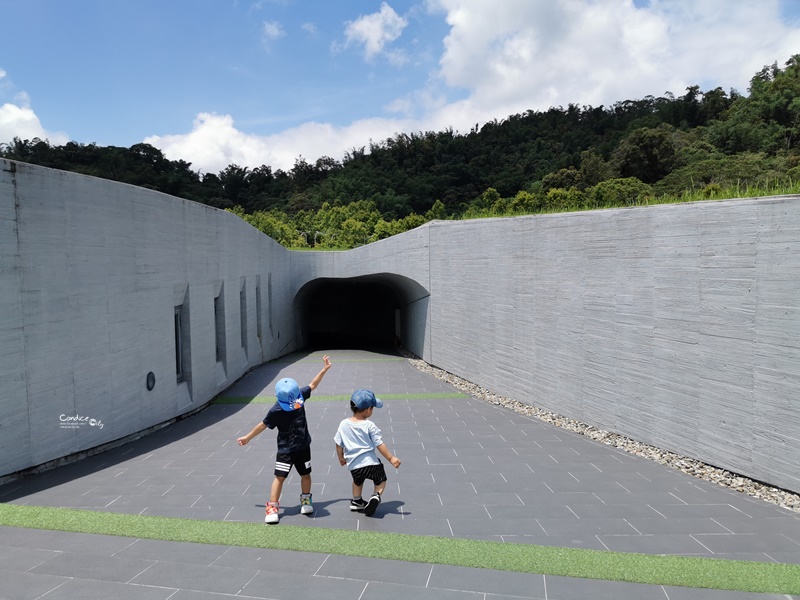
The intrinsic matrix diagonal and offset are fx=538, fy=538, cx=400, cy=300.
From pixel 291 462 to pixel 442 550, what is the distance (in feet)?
5.39

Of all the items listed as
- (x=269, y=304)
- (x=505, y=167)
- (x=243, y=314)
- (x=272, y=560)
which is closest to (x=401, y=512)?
(x=272, y=560)

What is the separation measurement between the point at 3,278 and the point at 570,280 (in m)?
8.16

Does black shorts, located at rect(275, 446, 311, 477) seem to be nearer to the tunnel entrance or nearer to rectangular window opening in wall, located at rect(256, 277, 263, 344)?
rectangular window opening in wall, located at rect(256, 277, 263, 344)

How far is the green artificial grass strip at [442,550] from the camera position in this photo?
406 centimetres

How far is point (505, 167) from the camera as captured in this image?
61.8 meters

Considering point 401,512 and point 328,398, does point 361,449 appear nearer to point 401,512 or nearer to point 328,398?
point 401,512

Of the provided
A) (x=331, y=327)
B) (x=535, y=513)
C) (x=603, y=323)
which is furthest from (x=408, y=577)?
(x=331, y=327)

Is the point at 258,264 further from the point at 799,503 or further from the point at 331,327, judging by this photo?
the point at 331,327

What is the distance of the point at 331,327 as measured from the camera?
127 ft

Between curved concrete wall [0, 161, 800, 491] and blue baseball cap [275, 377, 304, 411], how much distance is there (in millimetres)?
3223

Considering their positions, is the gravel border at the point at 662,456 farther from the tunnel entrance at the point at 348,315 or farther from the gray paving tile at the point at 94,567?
the tunnel entrance at the point at 348,315

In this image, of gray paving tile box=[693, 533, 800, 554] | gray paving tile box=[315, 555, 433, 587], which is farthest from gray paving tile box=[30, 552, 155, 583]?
gray paving tile box=[693, 533, 800, 554]

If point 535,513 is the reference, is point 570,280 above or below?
above

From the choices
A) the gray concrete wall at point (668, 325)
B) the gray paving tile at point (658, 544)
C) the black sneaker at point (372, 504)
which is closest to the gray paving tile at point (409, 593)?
the black sneaker at point (372, 504)
